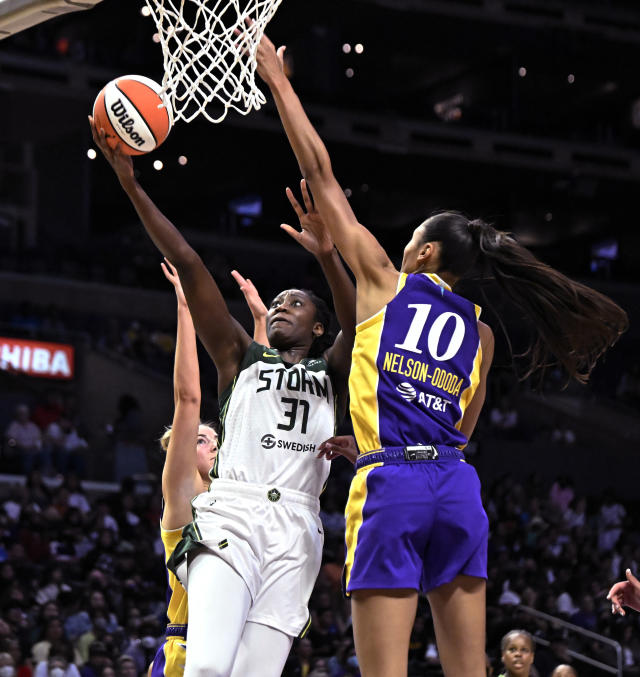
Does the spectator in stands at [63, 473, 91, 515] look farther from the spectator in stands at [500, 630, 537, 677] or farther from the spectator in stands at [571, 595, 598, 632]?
the spectator in stands at [500, 630, 537, 677]

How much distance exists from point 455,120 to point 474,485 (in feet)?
66.4

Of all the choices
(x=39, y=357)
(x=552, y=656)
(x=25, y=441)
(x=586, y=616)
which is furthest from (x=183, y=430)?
(x=39, y=357)

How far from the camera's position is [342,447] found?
13.3 feet

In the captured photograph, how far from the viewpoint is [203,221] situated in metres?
26.3

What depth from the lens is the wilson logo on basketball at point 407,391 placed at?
374 centimetres

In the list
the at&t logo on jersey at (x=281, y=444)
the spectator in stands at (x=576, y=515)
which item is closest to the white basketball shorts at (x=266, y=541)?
the at&t logo on jersey at (x=281, y=444)

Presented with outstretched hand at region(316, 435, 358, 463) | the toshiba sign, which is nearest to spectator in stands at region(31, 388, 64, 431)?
the toshiba sign

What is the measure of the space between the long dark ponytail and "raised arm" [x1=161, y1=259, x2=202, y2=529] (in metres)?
1.28

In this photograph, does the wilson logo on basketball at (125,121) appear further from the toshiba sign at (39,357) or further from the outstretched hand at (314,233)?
the toshiba sign at (39,357)

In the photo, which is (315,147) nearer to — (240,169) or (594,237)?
(240,169)

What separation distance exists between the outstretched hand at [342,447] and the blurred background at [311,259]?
6.73m

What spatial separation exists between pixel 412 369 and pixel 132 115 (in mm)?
1600

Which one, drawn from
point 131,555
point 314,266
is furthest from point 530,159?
point 131,555

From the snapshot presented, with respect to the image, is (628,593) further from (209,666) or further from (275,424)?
(209,666)
